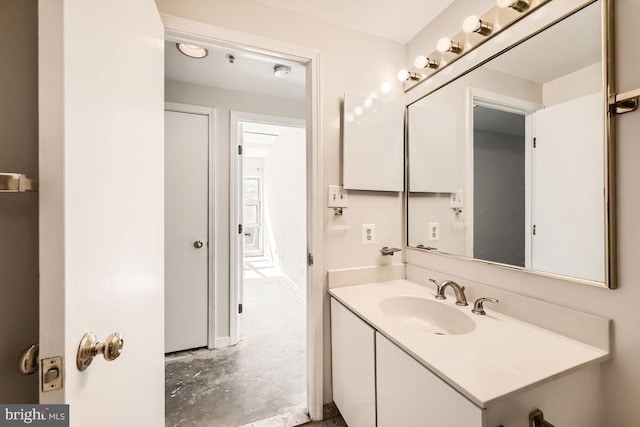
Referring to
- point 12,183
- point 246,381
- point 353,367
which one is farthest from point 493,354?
point 246,381

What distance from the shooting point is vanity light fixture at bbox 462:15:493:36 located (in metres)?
1.10

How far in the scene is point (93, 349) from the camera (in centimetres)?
58

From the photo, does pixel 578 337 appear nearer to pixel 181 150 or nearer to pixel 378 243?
pixel 378 243

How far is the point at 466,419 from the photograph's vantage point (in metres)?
0.62

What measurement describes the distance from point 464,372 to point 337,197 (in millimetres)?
978

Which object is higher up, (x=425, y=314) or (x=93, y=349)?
(x=93, y=349)

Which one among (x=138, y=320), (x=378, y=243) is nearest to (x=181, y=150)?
(x=138, y=320)

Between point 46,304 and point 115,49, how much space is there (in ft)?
2.22

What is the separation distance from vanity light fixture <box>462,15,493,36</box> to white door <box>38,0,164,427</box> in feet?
4.23

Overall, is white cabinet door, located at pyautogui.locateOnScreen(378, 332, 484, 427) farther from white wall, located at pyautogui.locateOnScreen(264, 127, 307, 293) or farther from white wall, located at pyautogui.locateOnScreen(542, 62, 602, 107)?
white wall, located at pyautogui.locateOnScreen(264, 127, 307, 293)

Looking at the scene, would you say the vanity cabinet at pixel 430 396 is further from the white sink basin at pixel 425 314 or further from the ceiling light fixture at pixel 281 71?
the ceiling light fixture at pixel 281 71

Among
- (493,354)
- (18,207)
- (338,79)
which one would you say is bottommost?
(493,354)

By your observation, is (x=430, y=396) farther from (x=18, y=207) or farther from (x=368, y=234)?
(x=18, y=207)

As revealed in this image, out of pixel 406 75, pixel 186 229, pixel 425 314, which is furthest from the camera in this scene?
pixel 186 229
